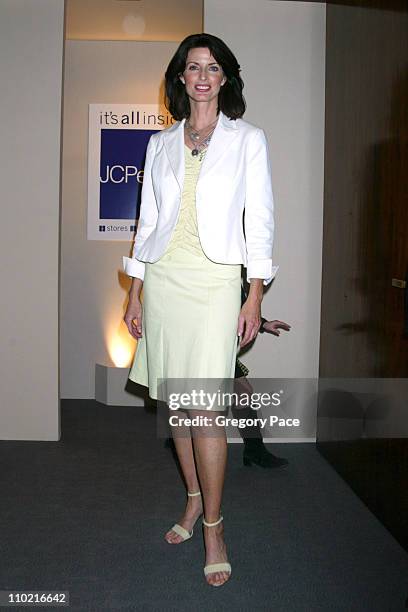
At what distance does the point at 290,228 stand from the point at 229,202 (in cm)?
200

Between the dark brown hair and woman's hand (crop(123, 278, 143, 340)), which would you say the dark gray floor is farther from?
the dark brown hair

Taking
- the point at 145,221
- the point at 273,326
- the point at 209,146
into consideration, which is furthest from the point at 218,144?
the point at 273,326

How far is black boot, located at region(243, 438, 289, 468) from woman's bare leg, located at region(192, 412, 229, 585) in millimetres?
1444

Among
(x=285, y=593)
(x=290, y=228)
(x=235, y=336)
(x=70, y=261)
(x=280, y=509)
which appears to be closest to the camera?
(x=285, y=593)

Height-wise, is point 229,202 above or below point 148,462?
above

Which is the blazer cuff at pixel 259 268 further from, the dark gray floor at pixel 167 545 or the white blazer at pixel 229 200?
the dark gray floor at pixel 167 545

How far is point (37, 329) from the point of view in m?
4.83

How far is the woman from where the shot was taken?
278cm

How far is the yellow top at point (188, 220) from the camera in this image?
2.81 m

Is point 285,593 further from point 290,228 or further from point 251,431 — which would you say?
point 290,228

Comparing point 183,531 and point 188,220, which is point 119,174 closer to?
point 188,220

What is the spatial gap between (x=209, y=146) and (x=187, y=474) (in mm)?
1242

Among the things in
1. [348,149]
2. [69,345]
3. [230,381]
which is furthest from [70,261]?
[230,381]

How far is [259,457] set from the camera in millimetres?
4277
